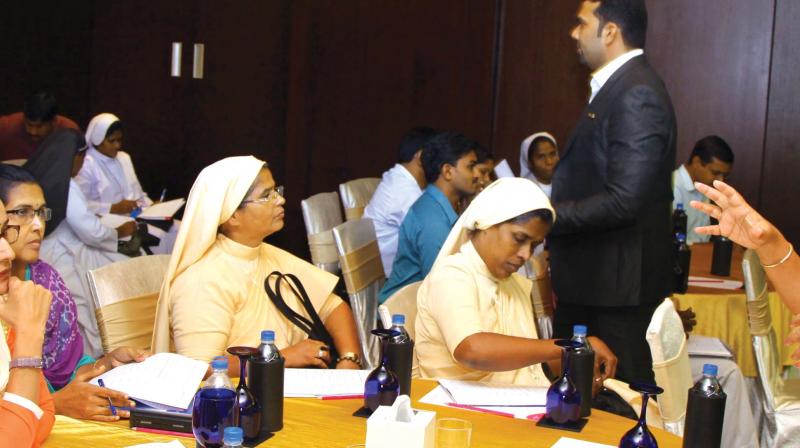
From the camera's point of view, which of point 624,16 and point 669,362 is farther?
point 624,16

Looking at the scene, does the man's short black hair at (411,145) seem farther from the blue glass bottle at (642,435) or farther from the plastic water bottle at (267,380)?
the blue glass bottle at (642,435)

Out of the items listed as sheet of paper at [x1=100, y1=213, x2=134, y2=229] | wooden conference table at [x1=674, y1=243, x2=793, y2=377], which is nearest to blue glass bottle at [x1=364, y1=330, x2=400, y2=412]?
wooden conference table at [x1=674, y1=243, x2=793, y2=377]

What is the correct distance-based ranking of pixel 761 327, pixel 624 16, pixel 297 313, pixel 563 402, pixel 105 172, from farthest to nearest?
pixel 105 172 < pixel 761 327 < pixel 624 16 < pixel 297 313 < pixel 563 402

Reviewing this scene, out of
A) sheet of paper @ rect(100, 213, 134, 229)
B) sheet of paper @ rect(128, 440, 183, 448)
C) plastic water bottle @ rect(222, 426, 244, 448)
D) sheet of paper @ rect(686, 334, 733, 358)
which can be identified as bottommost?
sheet of paper @ rect(686, 334, 733, 358)

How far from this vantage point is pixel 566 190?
346 centimetres

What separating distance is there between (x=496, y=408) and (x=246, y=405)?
694 millimetres

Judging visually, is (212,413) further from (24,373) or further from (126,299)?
(126,299)

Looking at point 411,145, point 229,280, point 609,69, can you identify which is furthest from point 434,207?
point 411,145

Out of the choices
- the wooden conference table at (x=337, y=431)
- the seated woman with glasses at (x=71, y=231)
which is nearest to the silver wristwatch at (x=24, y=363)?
the wooden conference table at (x=337, y=431)

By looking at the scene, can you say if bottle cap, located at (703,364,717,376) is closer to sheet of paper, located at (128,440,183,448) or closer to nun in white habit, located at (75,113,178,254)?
sheet of paper, located at (128,440,183,448)

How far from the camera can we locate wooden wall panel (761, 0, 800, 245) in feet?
22.2

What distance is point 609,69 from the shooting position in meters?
3.39

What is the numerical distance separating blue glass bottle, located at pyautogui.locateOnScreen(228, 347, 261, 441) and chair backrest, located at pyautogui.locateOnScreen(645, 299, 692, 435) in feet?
3.37

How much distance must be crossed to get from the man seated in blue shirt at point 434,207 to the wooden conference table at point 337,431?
63.4 inches
